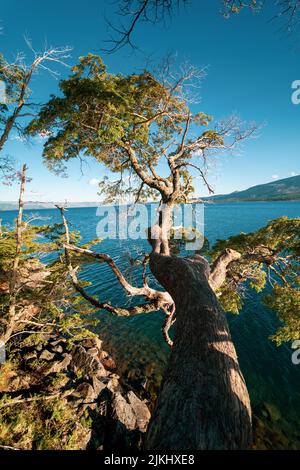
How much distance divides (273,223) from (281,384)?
1018 cm

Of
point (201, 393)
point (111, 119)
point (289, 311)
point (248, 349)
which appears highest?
point (111, 119)

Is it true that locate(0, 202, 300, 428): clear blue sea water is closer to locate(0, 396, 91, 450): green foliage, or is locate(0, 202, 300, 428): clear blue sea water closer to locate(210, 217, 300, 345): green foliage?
locate(210, 217, 300, 345): green foliage

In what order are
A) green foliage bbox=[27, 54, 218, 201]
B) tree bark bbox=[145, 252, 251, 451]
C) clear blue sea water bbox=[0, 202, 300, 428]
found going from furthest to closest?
1. clear blue sea water bbox=[0, 202, 300, 428]
2. green foliage bbox=[27, 54, 218, 201]
3. tree bark bbox=[145, 252, 251, 451]

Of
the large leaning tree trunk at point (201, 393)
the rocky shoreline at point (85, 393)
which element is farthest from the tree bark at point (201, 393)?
the rocky shoreline at point (85, 393)

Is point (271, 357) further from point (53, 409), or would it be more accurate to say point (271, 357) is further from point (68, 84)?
point (68, 84)

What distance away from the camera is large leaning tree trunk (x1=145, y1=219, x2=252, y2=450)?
1732 mm

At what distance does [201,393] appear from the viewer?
2.04m

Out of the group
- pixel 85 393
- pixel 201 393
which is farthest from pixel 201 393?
pixel 85 393

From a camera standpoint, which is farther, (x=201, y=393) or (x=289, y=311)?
(x=289, y=311)

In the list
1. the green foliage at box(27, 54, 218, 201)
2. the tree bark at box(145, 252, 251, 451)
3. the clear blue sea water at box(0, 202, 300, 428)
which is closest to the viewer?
the tree bark at box(145, 252, 251, 451)

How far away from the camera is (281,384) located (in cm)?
1211

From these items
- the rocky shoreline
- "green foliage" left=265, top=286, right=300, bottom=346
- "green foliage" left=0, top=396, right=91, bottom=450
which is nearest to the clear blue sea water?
the rocky shoreline

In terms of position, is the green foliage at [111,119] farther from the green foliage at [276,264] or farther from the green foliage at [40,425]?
the green foliage at [40,425]

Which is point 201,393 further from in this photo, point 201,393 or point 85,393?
point 85,393
